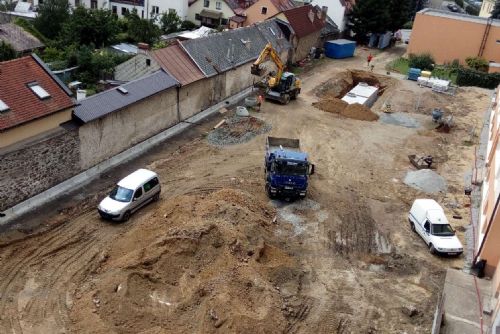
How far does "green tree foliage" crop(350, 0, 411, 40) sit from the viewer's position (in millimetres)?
62656

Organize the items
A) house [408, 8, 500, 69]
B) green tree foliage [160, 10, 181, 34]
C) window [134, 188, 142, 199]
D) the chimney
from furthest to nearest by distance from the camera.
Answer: green tree foliage [160, 10, 181, 34]
the chimney
house [408, 8, 500, 69]
window [134, 188, 142, 199]

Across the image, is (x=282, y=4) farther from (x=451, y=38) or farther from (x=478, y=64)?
(x=478, y=64)

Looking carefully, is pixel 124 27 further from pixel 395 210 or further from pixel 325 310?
pixel 325 310

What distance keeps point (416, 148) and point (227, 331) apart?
24.1 metres

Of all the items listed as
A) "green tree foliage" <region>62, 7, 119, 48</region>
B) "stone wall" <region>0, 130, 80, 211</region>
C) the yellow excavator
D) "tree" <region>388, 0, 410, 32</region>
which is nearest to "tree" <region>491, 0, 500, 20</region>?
"tree" <region>388, 0, 410, 32</region>

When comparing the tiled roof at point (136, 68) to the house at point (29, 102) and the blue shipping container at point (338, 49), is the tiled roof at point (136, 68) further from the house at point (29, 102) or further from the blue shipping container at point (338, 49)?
the blue shipping container at point (338, 49)

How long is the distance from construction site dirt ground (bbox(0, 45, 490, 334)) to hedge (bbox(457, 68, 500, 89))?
72.2 ft

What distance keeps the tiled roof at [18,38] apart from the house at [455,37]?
41150mm

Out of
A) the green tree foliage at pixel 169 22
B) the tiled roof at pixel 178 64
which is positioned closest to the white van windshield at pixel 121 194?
the tiled roof at pixel 178 64

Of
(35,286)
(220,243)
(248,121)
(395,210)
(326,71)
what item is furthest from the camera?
(326,71)

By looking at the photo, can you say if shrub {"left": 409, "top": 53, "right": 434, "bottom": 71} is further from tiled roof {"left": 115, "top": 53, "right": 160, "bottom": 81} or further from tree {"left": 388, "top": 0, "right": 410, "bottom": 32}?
tiled roof {"left": 115, "top": 53, "right": 160, "bottom": 81}

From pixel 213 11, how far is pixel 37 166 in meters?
46.4

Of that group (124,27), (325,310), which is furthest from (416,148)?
(124,27)

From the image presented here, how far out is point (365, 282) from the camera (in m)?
22.9
